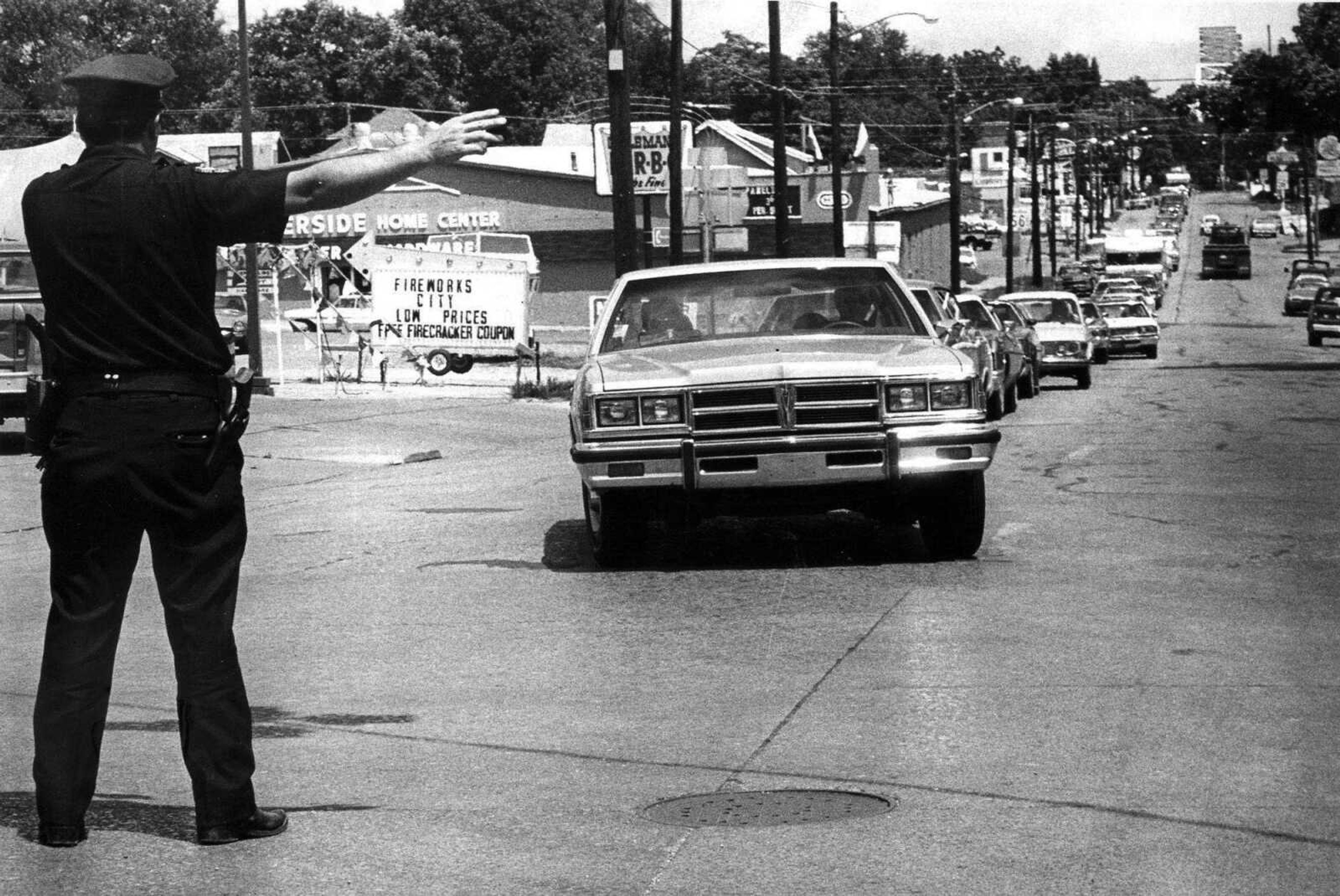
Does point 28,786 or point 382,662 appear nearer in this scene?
point 28,786

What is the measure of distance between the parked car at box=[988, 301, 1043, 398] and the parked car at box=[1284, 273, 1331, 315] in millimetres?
44043

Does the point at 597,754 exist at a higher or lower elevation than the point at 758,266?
lower

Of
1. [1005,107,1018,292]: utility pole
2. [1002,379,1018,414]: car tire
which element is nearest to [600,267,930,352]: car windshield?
[1002,379,1018,414]: car tire

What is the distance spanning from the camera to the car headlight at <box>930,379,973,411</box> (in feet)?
35.3

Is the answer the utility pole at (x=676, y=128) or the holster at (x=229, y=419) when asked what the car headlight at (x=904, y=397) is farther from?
the utility pole at (x=676, y=128)

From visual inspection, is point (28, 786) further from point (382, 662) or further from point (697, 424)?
point (697, 424)

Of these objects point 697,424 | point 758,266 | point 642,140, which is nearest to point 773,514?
point 697,424

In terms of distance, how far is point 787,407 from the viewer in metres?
10.8

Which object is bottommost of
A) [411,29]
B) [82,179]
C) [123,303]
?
[123,303]

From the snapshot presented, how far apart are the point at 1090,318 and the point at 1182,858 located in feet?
129

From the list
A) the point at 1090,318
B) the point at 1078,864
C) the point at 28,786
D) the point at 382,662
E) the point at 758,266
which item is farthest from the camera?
the point at 1090,318

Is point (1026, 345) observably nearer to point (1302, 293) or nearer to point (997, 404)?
point (997, 404)

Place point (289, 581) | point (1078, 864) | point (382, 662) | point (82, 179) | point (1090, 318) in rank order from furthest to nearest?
point (1090, 318) < point (289, 581) < point (382, 662) < point (82, 179) < point (1078, 864)

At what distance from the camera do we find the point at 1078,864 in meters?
5.09
